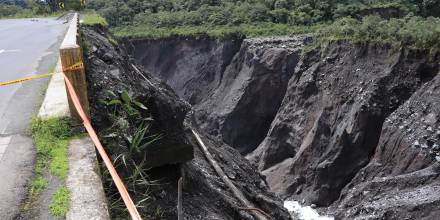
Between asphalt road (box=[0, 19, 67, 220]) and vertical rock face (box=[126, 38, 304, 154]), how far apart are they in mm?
19505

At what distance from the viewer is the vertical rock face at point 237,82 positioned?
34.3 m

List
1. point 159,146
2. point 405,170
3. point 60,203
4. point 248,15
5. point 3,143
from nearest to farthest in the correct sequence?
point 60,203 < point 3,143 < point 159,146 < point 405,170 < point 248,15

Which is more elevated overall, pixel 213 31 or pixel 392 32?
pixel 392 32

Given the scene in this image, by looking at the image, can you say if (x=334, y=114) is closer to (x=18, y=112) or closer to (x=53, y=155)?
(x=18, y=112)

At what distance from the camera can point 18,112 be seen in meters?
8.20

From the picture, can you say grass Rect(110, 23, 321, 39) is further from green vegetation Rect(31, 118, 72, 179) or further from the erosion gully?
green vegetation Rect(31, 118, 72, 179)

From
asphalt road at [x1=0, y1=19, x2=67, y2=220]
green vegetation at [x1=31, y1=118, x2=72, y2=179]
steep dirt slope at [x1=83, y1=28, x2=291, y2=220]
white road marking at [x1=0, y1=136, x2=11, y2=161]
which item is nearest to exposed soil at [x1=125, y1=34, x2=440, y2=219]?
asphalt road at [x1=0, y1=19, x2=67, y2=220]

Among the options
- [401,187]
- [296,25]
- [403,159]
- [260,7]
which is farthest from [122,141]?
[260,7]

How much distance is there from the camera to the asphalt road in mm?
5465

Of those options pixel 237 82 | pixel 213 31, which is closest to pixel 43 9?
pixel 213 31

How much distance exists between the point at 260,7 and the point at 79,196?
44.1 m

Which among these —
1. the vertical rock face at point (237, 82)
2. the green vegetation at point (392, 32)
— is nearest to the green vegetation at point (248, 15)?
the vertical rock face at point (237, 82)

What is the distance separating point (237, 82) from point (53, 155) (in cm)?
3127

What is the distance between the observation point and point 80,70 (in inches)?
260
